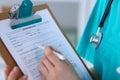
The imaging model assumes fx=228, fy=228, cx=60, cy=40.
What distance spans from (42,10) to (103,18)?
0.22m

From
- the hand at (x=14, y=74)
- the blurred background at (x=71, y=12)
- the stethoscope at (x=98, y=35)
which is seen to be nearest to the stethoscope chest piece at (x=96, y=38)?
the stethoscope at (x=98, y=35)

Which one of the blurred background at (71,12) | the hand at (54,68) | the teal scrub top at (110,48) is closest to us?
the hand at (54,68)

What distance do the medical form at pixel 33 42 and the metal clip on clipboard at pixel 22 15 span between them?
12 millimetres

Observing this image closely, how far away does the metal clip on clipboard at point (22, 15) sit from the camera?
0.67 m

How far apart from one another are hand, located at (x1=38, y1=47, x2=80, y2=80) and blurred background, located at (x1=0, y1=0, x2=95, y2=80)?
2.63ft

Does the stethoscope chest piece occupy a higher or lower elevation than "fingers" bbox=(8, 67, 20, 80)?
lower

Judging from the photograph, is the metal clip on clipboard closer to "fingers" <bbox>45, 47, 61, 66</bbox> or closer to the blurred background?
"fingers" <bbox>45, 47, 61, 66</bbox>

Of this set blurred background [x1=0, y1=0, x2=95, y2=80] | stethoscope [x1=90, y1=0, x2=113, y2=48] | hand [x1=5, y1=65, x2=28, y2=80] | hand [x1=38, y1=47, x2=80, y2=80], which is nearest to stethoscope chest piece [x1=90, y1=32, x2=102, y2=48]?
stethoscope [x1=90, y1=0, x2=113, y2=48]

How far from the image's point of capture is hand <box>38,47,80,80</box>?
64cm

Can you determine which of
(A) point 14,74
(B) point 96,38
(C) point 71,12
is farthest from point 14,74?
(C) point 71,12

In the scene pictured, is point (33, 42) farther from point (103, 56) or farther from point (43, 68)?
point (103, 56)

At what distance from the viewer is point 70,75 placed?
25.9 inches

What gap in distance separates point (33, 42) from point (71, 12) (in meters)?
0.87

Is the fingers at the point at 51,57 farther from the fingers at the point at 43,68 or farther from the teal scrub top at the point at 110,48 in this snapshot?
the teal scrub top at the point at 110,48
